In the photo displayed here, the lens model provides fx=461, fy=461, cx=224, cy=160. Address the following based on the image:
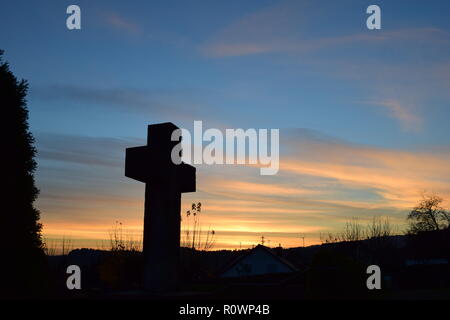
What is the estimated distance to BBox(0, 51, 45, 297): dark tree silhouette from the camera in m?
13.5

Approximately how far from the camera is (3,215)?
13.5 metres

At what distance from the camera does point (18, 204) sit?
45.5 ft

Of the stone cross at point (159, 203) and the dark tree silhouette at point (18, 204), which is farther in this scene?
the dark tree silhouette at point (18, 204)

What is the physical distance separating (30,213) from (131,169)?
22.3ft

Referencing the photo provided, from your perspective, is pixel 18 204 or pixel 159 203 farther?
pixel 18 204

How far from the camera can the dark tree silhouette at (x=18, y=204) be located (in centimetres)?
1351

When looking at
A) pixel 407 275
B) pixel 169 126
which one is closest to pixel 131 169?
pixel 169 126

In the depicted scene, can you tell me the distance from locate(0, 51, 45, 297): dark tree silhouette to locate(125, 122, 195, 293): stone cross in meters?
6.62

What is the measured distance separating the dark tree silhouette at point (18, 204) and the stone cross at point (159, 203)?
6624mm

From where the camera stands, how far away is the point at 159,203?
879 centimetres

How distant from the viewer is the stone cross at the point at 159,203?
28.0ft

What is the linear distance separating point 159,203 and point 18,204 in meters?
7.12

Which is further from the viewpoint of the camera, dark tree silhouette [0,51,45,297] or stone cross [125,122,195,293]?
dark tree silhouette [0,51,45,297]
